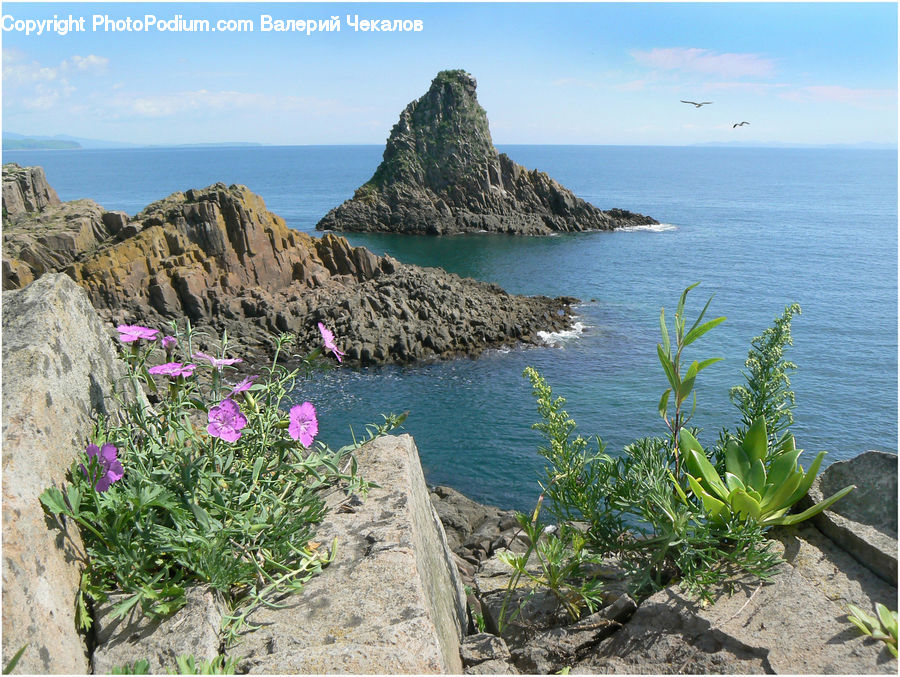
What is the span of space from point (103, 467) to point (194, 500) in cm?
51

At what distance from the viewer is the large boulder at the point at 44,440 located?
9.78ft

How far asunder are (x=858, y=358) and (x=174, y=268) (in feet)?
111

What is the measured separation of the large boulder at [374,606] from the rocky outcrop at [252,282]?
26.6 metres

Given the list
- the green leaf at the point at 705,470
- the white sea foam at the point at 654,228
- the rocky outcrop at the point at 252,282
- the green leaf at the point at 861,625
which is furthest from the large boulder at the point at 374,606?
the white sea foam at the point at 654,228

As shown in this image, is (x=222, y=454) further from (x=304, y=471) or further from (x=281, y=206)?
(x=281, y=206)

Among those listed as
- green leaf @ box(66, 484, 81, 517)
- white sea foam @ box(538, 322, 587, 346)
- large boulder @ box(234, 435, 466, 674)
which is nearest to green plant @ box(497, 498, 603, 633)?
large boulder @ box(234, 435, 466, 674)

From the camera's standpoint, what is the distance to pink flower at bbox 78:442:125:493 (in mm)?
3453

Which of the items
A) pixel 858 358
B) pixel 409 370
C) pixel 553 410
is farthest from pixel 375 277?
pixel 553 410

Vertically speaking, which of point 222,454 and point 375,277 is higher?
point 222,454

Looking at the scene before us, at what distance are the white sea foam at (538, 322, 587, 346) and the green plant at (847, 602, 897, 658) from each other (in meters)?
30.2

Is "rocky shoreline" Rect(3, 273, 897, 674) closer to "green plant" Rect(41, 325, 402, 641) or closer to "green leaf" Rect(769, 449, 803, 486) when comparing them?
"green plant" Rect(41, 325, 402, 641)

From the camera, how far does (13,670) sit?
2.73 meters

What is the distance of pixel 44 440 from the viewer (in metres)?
3.50

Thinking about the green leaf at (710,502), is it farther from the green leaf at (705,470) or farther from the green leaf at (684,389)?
the green leaf at (684,389)
